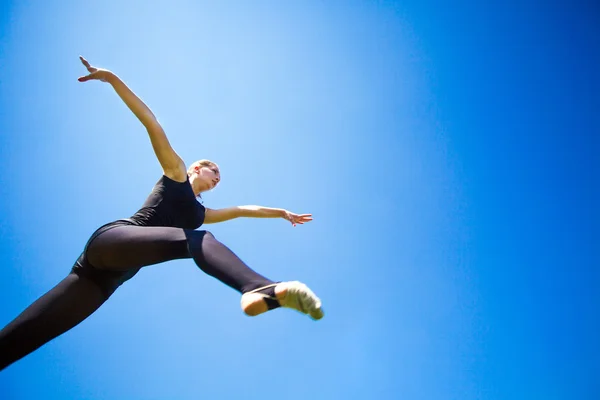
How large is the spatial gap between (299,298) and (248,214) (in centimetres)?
200

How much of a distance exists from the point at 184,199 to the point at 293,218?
1412 mm

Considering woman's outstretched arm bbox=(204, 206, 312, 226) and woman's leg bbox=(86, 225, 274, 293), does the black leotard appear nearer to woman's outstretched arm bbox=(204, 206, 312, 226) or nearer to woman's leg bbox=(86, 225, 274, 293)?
woman's leg bbox=(86, 225, 274, 293)

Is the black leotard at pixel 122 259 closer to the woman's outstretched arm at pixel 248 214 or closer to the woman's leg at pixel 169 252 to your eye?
the woman's leg at pixel 169 252

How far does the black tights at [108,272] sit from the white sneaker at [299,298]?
12cm

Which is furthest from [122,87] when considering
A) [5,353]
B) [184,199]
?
[5,353]

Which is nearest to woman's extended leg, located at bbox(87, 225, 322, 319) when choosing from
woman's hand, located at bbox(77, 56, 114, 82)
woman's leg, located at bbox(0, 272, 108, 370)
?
woman's leg, located at bbox(0, 272, 108, 370)

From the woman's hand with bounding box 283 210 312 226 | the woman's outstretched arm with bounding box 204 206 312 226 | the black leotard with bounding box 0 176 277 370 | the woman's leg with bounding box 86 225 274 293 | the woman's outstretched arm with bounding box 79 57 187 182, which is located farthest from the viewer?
the woman's hand with bounding box 283 210 312 226

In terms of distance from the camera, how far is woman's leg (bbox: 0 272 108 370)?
2557mm

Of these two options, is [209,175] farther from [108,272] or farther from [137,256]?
[137,256]

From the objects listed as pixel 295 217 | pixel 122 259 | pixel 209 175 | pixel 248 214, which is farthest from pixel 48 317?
pixel 295 217

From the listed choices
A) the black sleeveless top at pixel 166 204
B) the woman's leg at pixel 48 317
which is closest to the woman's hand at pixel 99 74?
the black sleeveless top at pixel 166 204

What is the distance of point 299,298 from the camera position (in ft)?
5.87

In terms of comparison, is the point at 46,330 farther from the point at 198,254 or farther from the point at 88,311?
the point at 198,254

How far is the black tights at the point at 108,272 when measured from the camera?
1973 mm
